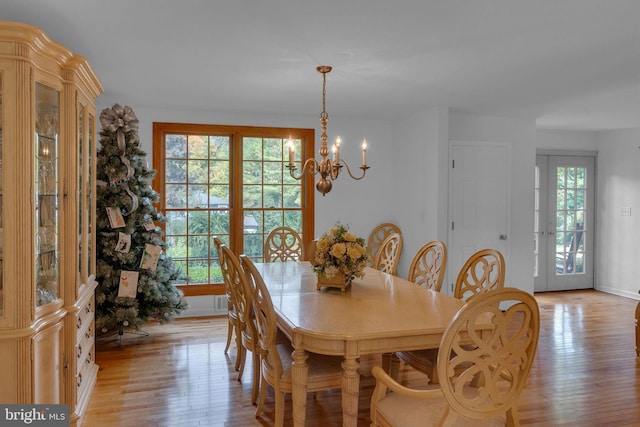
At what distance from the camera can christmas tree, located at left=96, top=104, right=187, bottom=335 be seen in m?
4.27

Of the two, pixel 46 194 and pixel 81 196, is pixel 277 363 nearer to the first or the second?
pixel 46 194

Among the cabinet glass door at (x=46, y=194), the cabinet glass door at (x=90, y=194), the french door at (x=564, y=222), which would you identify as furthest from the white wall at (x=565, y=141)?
the cabinet glass door at (x=46, y=194)

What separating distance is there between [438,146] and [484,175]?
0.95m

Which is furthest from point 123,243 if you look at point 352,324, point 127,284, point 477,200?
point 477,200

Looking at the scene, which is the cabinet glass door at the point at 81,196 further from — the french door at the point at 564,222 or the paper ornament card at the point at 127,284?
the french door at the point at 564,222

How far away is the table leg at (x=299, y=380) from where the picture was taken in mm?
2344

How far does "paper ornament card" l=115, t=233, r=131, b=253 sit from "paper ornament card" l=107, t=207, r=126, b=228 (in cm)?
11

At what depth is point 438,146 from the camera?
17.1 ft

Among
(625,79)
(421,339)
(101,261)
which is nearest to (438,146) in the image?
(625,79)

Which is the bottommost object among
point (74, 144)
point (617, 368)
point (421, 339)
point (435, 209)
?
point (617, 368)

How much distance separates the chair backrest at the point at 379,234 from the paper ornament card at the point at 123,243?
299 centimetres

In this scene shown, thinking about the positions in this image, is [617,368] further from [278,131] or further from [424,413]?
[278,131]

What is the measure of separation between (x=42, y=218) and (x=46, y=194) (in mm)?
137

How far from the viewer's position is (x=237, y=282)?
10.7ft
